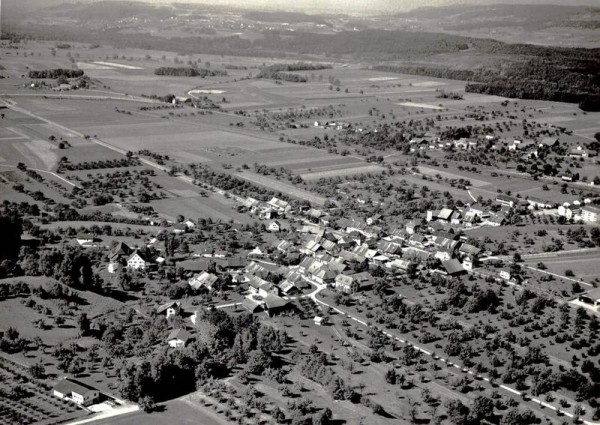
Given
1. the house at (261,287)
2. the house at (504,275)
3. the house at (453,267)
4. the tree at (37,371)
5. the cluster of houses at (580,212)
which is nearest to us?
the tree at (37,371)

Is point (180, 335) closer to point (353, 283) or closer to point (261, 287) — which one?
point (261, 287)

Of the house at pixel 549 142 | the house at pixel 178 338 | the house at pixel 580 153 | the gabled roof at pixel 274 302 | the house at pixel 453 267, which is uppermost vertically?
the house at pixel 549 142

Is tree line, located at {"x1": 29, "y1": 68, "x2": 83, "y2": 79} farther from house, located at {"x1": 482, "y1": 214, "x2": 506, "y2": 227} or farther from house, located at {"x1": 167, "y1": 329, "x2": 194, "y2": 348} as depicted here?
house, located at {"x1": 167, "y1": 329, "x2": 194, "y2": 348}

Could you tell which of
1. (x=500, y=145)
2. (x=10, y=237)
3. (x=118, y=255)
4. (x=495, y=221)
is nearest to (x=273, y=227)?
(x=118, y=255)

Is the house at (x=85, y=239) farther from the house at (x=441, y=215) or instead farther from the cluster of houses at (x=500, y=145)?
the cluster of houses at (x=500, y=145)

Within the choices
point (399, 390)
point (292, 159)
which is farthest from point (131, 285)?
point (292, 159)

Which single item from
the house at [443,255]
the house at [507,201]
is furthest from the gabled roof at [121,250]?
the house at [507,201]

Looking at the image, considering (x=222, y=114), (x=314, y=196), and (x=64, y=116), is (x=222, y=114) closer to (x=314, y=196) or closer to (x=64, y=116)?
(x=64, y=116)
